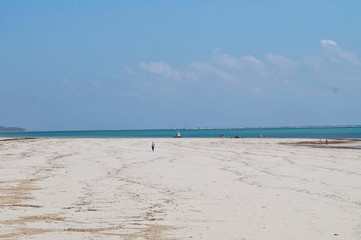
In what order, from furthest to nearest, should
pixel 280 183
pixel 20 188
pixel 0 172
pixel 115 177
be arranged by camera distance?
pixel 0 172, pixel 115 177, pixel 280 183, pixel 20 188

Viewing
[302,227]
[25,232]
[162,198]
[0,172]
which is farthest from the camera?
[0,172]

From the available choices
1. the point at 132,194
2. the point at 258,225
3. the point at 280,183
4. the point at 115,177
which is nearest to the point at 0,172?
the point at 115,177

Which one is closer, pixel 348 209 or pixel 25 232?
pixel 25 232

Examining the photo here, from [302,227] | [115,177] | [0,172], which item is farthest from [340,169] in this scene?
[0,172]

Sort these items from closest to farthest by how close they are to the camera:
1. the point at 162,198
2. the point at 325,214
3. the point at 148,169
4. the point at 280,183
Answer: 1. the point at 325,214
2. the point at 162,198
3. the point at 280,183
4. the point at 148,169

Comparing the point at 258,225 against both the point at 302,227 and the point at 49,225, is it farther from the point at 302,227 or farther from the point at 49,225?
the point at 49,225

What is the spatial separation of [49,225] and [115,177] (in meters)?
11.2

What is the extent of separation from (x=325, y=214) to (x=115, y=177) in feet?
39.6

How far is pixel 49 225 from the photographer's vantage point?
11.7 m

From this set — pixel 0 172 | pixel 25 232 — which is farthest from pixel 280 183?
pixel 0 172

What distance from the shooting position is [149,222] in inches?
480

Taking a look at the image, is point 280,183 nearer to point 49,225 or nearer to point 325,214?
point 325,214

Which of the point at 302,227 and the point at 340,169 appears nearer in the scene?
the point at 302,227

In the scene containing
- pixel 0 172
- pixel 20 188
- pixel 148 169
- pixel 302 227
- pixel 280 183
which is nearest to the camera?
pixel 302 227
